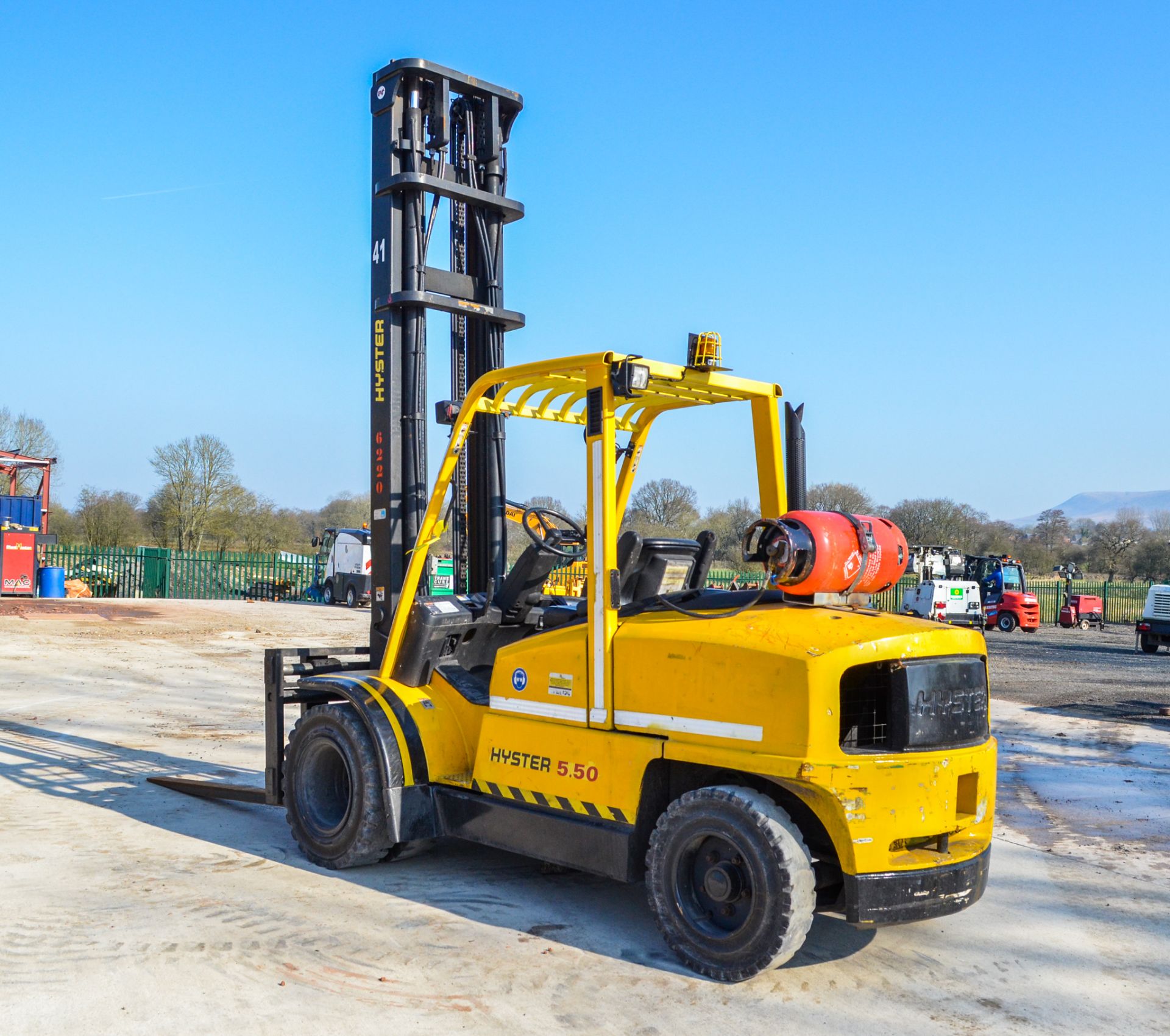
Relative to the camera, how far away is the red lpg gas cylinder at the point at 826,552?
4.57m

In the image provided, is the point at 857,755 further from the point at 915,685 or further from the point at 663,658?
the point at 663,658

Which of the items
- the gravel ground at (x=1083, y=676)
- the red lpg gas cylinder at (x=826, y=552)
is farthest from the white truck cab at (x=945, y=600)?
the red lpg gas cylinder at (x=826, y=552)

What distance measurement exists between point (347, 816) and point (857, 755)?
284 cm

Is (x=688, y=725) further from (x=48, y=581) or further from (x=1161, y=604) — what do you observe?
(x=48, y=581)

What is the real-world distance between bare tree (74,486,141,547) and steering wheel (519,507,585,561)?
42.5 metres

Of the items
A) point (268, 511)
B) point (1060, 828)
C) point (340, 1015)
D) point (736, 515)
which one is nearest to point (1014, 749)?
point (1060, 828)

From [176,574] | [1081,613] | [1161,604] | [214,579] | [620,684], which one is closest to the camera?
[620,684]

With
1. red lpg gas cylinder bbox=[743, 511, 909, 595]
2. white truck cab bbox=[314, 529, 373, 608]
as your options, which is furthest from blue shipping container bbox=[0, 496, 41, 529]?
red lpg gas cylinder bbox=[743, 511, 909, 595]

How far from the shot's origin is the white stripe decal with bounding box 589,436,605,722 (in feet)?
15.6

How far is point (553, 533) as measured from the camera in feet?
18.9

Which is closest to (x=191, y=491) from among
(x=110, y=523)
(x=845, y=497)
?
(x=110, y=523)

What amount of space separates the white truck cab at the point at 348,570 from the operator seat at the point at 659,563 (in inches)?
1103

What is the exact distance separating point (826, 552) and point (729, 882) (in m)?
1.43

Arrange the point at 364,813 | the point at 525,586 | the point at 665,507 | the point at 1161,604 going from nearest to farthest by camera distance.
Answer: the point at 364,813
the point at 525,586
the point at 665,507
the point at 1161,604
